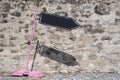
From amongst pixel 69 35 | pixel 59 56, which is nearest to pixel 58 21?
pixel 69 35

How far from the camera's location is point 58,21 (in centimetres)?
1120

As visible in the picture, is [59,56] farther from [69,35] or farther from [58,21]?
[58,21]

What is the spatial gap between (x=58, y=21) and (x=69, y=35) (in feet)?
1.55

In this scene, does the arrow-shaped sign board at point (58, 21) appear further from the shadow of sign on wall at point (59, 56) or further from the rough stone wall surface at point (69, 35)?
the shadow of sign on wall at point (59, 56)

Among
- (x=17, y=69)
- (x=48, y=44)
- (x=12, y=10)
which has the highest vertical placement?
(x=12, y=10)

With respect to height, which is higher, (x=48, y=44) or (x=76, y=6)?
(x=76, y=6)

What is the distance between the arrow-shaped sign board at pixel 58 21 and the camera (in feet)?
36.7

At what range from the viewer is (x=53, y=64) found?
36.8ft

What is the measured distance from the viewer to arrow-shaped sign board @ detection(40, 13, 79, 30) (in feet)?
36.7

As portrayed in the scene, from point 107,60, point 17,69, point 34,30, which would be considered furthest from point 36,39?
point 107,60

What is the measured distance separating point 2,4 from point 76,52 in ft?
7.67

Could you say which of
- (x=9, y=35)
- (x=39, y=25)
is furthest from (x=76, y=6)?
(x=9, y=35)

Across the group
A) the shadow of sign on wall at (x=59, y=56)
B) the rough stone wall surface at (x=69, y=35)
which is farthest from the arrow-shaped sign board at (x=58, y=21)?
the shadow of sign on wall at (x=59, y=56)

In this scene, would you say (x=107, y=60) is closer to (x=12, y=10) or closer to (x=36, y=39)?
(x=36, y=39)
